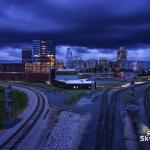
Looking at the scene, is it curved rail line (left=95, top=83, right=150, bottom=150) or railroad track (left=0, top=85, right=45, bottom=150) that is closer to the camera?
railroad track (left=0, top=85, right=45, bottom=150)

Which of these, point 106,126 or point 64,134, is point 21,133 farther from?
point 106,126

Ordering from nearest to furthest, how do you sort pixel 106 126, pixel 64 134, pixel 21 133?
pixel 64 134
pixel 21 133
pixel 106 126

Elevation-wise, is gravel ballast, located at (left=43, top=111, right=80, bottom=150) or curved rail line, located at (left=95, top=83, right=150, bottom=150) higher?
curved rail line, located at (left=95, top=83, right=150, bottom=150)

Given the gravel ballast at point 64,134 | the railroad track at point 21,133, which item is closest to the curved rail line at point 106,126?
the gravel ballast at point 64,134

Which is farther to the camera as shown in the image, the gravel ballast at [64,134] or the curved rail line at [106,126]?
the curved rail line at [106,126]

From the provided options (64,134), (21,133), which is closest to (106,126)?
(64,134)

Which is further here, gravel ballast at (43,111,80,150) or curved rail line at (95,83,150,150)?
A: curved rail line at (95,83,150,150)

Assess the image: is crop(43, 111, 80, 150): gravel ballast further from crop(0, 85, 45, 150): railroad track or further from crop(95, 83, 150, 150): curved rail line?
crop(0, 85, 45, 150): railroad track

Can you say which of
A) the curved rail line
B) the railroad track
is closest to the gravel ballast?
the curved rail line

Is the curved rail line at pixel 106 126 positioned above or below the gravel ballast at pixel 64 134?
above

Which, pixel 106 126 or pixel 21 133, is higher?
pixel 106 126

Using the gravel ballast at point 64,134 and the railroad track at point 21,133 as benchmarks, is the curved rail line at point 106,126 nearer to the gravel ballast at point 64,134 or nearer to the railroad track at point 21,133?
the gravel ballast at point 64,134

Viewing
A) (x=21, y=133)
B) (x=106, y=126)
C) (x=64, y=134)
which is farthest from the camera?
(x=106, y=126)

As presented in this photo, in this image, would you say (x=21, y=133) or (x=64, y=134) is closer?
(x=64, y=134)
